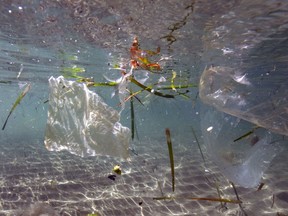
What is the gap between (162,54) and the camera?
47.7 ft

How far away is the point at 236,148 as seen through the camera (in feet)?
14.2

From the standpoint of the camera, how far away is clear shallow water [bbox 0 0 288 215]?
765 cm

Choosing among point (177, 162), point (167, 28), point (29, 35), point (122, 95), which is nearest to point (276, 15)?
point (167, 28)

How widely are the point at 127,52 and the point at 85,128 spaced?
11746 millimetres

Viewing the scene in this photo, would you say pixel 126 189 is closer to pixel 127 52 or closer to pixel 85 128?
pixel 85 128

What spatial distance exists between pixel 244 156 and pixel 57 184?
7.64 m

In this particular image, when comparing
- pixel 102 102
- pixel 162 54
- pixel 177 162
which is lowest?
pixel 177 162

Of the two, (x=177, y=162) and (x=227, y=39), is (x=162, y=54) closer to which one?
(x=227, y=39)

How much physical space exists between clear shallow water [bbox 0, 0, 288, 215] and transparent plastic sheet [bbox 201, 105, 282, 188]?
2.85 feet

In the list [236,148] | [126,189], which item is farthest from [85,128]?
[126,189]

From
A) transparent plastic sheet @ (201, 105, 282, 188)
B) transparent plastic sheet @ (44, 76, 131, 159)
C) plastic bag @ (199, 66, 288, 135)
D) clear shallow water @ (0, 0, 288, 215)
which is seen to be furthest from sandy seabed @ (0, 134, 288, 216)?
plastic bag @ (199, 66, 288, 135)

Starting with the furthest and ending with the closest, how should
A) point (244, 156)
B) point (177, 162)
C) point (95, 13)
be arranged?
point (177, 162) → point (95, 13) → point (244, 156)

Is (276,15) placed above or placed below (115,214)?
above

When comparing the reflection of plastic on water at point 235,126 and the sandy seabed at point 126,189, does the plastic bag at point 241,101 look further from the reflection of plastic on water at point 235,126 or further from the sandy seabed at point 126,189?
the sandy seabed at point 126,189
